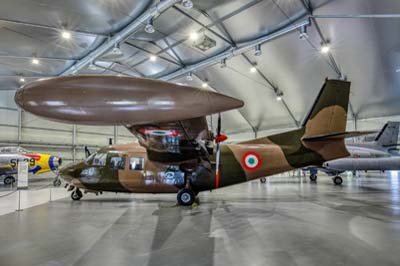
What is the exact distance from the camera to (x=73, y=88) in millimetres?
2010

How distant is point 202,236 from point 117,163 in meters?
4.30

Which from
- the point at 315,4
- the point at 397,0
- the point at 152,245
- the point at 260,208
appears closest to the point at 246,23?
the point at 315,4

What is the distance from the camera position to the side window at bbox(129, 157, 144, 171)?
7.20 meters

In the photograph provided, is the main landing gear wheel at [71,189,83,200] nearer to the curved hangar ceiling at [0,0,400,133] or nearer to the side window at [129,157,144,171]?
the side window at [129,157,144,171]

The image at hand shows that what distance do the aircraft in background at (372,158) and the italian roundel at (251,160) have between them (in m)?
6.94

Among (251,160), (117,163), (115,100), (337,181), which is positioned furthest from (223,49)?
(115,100)

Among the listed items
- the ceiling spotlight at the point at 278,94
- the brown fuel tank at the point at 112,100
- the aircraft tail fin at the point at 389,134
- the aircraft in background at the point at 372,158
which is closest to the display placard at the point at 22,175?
the brown fuel tank at the point at 112,100

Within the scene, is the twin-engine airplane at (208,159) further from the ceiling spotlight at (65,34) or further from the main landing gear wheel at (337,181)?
the main landing gear wheel at (337,181)

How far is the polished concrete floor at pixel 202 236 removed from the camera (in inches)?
123

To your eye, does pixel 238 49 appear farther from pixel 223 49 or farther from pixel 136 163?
pixel 136 163

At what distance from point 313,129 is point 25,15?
9.65m

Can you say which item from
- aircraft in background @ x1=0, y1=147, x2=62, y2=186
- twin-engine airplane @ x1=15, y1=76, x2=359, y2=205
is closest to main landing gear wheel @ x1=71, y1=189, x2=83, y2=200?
twin-engine airplane @ x1=15, y1=76, x2=359, y2=205

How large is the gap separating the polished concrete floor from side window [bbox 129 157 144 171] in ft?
4.15

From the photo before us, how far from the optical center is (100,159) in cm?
737
